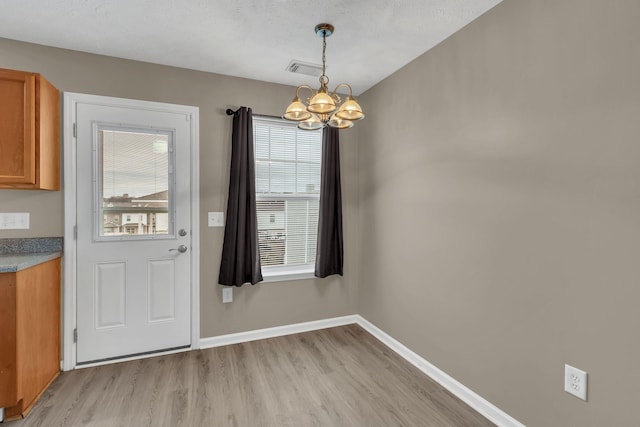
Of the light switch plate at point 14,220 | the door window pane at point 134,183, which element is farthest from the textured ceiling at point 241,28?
the light switch plate at point 14,220

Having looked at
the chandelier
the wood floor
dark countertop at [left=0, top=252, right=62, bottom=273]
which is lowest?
the wood floor

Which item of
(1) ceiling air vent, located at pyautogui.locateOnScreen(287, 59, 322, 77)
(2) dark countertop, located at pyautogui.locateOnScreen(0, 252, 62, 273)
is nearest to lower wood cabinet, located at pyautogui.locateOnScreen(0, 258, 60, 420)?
(2) dark countertop, located at pyautogui.locateOnScreen(0, 252, 62, 273)

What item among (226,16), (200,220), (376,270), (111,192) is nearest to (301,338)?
(376,270)

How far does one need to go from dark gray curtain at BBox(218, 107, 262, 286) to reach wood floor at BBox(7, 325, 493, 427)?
0.72 m

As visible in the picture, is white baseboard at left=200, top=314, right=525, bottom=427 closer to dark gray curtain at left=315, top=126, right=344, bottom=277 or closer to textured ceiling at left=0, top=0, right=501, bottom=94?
dark gray curtain at left=315, top=126, right=344, bottom=277

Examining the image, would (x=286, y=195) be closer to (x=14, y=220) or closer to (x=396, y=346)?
(x=396, y=346)

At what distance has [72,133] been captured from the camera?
8.26 feet

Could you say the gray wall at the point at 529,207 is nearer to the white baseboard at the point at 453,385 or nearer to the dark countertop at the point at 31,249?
the white baseboard at the point at 453,385

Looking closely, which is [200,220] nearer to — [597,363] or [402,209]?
[402,209]

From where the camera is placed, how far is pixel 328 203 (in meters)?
3.33

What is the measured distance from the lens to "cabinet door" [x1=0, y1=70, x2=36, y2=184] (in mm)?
A: 2123

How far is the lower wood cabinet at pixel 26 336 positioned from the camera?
6.22ft

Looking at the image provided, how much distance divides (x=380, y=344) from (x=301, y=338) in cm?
77

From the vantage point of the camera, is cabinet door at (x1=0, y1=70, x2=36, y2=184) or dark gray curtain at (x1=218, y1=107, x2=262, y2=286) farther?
dark gray curtain at (x1=218, y1=107, x2=262, y2=286)
